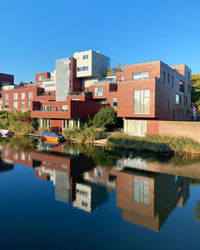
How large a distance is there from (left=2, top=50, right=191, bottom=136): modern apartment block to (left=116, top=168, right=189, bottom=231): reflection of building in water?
1086 cm

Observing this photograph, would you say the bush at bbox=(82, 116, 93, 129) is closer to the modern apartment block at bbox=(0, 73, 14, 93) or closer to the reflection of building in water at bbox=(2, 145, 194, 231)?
the reflection of building in water at bbox=(2, 145, 194, 231)

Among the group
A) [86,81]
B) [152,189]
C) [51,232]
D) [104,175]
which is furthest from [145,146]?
[86,81]

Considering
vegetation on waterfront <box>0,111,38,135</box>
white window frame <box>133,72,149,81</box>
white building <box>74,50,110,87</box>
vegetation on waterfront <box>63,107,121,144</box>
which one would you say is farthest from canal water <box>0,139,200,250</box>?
white building <box>74,50,110,87</box>

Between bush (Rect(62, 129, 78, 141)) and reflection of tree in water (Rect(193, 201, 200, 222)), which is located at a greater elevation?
bush (Rect(62, 129, 78, 141))

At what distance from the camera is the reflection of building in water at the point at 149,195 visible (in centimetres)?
822

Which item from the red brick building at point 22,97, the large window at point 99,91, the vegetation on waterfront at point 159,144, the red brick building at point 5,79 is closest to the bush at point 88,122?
the vegetation on waterfront at point 159,144

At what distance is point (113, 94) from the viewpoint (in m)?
34.3

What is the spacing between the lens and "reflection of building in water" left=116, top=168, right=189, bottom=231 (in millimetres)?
8219

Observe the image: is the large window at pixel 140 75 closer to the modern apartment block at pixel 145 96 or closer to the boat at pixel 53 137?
the modern apartment block at pixel 145 96

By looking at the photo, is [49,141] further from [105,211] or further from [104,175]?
[105,211]

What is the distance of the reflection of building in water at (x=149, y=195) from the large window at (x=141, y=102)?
1049 cm

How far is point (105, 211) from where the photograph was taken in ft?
28.5

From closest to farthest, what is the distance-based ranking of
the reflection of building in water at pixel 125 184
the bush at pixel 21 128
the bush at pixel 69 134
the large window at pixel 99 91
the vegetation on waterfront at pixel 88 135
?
1. the reflection of building in water at pixel 125 184
2. the vegetation on waterfront at pixel 88 135
3. the bush at pixel 69 134
4. the bush at pixel 21 128
5. the large window at pixel 99 91

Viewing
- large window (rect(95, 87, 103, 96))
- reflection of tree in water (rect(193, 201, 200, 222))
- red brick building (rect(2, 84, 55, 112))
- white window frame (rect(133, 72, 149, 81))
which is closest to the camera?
reflection of tree in water (rect(193, 201, 200, 222))
